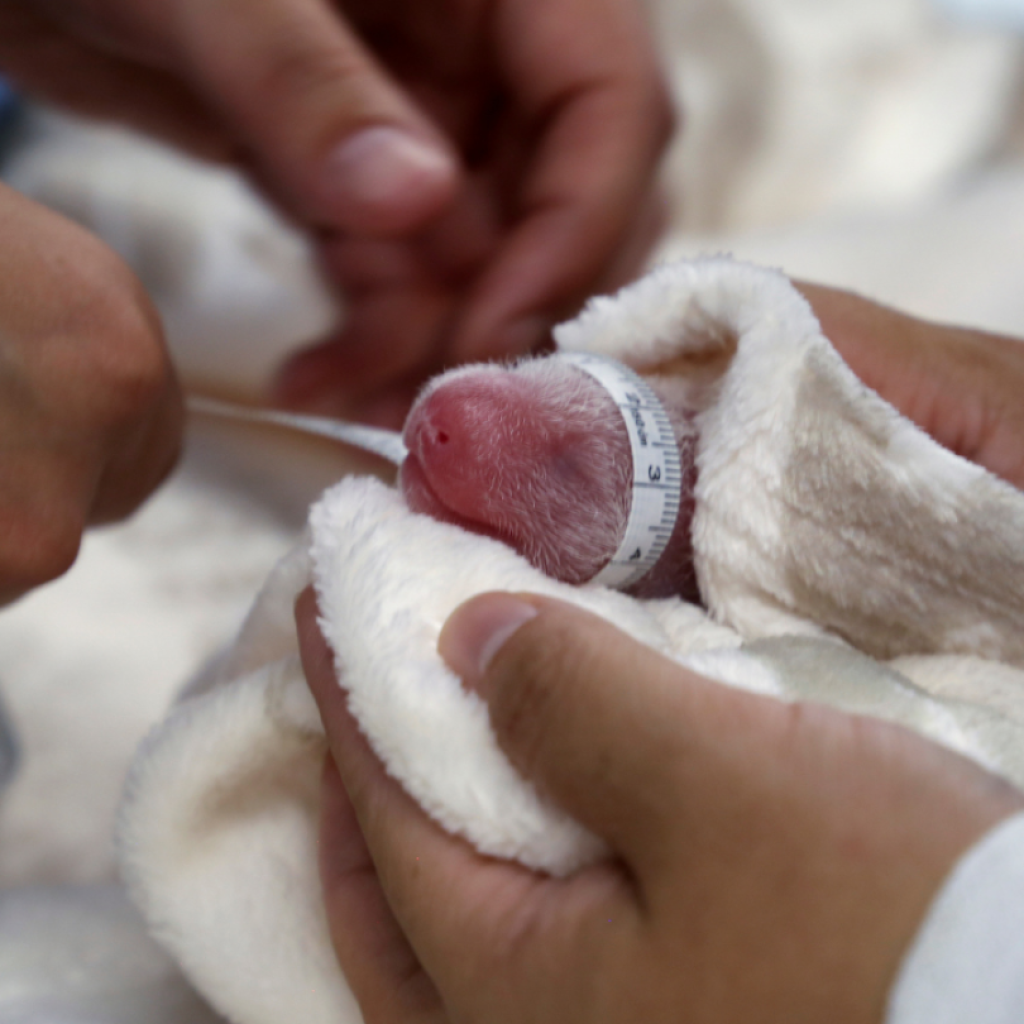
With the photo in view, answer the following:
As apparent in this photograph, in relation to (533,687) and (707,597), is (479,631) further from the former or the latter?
(707,597)

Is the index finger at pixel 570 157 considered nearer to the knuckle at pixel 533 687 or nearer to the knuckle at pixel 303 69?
the knuckle at pixel 303 69

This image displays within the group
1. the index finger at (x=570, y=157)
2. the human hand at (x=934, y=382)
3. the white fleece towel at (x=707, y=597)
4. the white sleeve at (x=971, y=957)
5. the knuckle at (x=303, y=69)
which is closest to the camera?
the white sleeve at (x=971, y=957)

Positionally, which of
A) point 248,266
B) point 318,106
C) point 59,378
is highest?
point 318,106

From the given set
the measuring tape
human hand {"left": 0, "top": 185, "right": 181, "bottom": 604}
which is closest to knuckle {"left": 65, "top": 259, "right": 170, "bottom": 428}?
human hand {"left": 0, "top": 185, "right": 181, "bottom": 604}

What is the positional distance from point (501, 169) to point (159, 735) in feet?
2.55

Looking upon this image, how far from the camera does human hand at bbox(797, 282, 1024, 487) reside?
520mm

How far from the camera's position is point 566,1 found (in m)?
0.91

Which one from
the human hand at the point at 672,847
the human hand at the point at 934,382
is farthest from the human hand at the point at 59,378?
the human hand at the point at 934,382

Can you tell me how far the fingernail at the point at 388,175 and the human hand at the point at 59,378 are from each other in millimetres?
221

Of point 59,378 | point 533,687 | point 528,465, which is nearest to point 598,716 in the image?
point 533,687

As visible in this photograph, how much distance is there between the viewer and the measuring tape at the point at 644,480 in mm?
441

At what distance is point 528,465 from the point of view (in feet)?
1.42

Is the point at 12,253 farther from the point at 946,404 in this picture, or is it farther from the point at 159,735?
the point at 946,404

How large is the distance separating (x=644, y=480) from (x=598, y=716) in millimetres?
150
